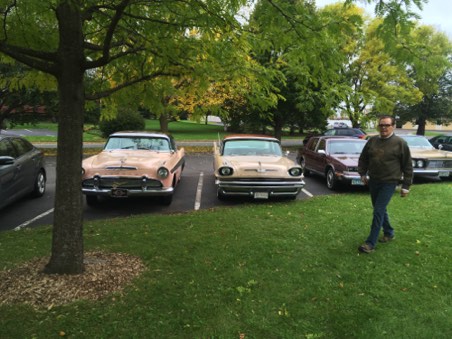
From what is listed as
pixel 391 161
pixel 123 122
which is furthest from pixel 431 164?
pixel 123 122

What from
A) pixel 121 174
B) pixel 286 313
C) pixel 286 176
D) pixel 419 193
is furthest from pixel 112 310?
pixel 419 193

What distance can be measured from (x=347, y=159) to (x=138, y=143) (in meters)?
5.38

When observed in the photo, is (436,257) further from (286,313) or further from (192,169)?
(192,169)

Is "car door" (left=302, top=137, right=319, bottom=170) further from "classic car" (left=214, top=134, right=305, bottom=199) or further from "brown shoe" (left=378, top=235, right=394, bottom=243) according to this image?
"brown shoe" (left=378, top=235, right=394, bottom=243)

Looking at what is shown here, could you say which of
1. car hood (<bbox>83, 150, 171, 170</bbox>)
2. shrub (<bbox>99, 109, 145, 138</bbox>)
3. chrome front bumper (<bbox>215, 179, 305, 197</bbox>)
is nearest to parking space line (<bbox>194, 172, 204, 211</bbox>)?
chrome front bumper (<bbox>215, 179, 305, 197</bbox>)

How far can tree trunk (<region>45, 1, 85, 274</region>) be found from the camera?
386 cm

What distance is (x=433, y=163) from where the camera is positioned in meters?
11.2

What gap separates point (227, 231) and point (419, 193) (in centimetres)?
568

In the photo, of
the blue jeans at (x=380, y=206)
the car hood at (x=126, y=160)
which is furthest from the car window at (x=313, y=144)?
the blue jeans at (x=380, y=206)

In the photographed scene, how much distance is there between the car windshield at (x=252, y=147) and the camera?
9617mm

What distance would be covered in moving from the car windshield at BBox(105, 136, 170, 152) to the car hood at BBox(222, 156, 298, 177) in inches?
70.3

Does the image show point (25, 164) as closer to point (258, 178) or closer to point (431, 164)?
point (258, 178)

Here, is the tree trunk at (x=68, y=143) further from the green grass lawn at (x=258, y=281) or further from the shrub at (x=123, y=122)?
the shrub at (x=123, y=122)

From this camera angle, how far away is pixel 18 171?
7.97m
